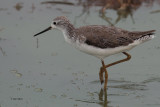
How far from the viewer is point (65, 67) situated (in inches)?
382

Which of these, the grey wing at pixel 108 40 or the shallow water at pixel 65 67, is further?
the grey wing at pixel 108 40

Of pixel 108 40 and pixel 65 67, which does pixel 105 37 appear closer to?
pixel 108 40

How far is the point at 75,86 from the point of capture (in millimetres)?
8828

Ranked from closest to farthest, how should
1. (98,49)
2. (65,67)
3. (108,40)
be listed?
(98,49) < (108,40) < (65,67)

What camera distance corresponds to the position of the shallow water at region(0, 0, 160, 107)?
8.21 m

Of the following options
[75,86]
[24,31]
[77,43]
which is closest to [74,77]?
[75,86]

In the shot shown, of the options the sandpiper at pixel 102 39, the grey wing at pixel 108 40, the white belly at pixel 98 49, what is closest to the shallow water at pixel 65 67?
the sandpiper at pixel 102 39

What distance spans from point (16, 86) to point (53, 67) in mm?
1278

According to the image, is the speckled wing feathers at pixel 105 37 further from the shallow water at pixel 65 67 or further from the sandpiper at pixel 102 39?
the shallow water at pixel 65 67

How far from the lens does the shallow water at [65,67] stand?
8.21 metres

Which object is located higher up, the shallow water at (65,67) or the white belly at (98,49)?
the white belly at (98,49)

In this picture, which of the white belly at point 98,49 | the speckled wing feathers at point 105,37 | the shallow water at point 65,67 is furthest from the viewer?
the speckled wing feathers at point 105,37

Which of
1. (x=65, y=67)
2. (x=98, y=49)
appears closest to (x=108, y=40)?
(x=98, y=49)

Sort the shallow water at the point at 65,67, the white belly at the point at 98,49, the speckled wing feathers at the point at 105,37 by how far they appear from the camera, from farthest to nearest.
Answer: the speckled wing feathers at the point at 105,37, the white belly at the point at 98,49, the shallow water at the point at 65,67
